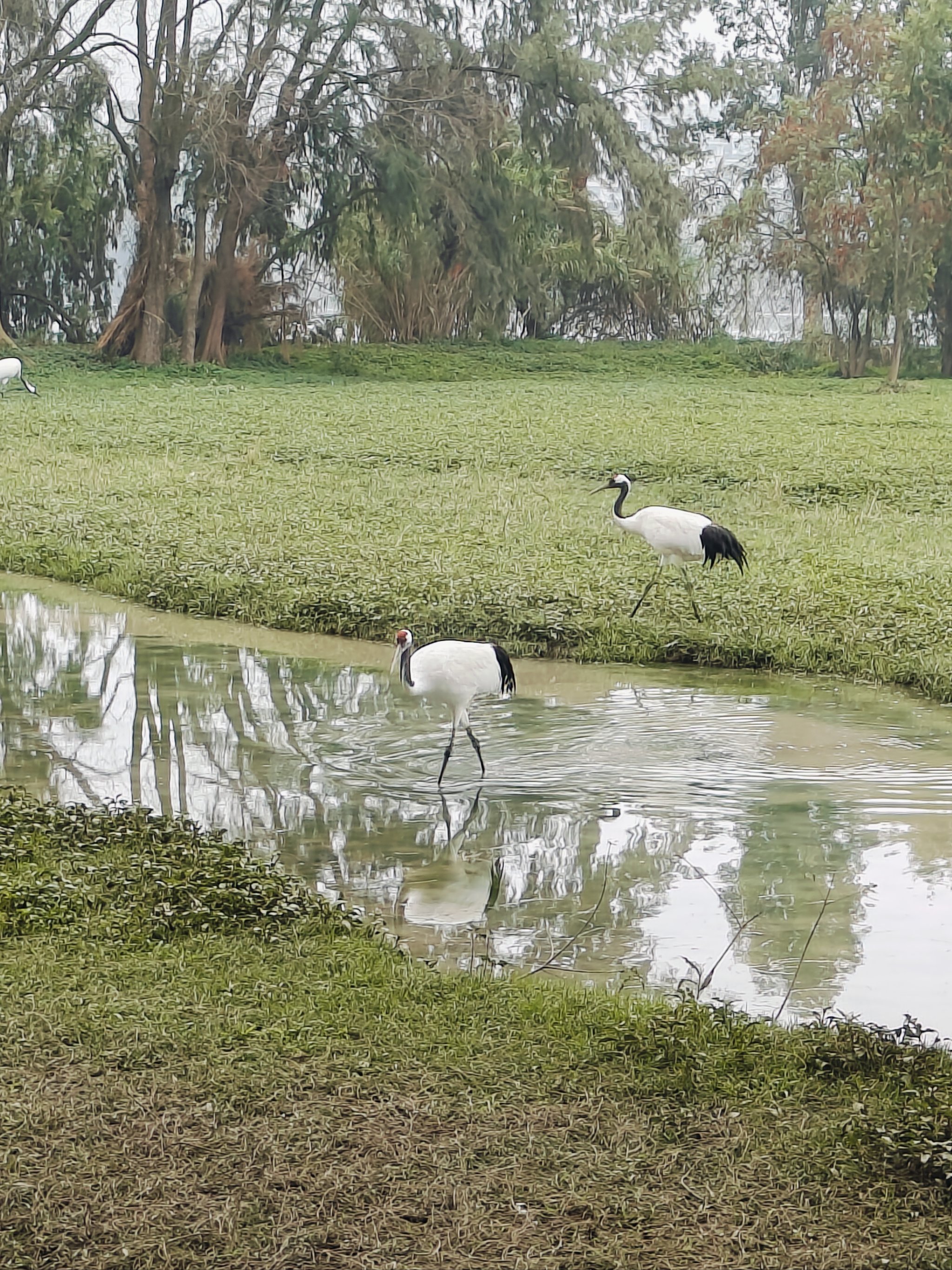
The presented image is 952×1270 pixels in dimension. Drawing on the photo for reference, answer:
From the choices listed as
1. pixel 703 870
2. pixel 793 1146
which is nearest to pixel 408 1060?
pixel 793 1146

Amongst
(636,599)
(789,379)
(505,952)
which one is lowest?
(505,952)

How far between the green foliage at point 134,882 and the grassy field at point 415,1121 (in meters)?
0.04

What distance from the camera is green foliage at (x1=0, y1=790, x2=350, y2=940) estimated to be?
4398 mm

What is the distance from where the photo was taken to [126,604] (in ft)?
31.9

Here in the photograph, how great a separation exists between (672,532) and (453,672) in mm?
3504

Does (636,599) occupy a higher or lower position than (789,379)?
lower

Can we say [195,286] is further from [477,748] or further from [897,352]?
[477,748]

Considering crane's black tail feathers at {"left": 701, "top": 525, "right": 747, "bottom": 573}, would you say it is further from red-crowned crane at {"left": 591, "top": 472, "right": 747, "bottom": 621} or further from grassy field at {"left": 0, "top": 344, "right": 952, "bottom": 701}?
grassy field at {"left": 0, "top": 344, "right": 952, "bottom": 701}

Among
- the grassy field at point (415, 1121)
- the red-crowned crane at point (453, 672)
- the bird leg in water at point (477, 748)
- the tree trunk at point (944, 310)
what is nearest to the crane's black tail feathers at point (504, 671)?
the red-crowned crane at point (453, 672)

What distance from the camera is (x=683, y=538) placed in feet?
30.3

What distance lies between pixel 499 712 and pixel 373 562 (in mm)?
3043

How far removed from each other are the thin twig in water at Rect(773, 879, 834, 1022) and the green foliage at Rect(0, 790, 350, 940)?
1209 millimetres

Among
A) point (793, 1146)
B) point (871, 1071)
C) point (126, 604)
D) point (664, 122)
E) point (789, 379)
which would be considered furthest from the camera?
point (664, 122)

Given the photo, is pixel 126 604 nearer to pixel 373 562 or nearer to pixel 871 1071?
pixel 373 562
